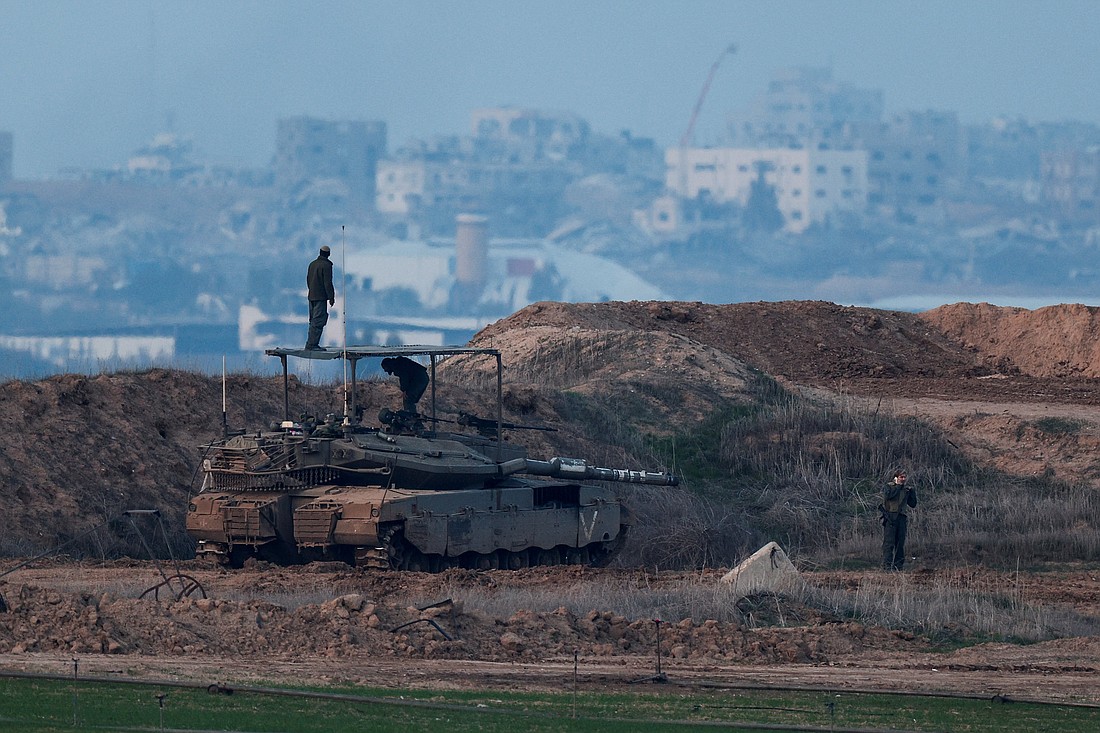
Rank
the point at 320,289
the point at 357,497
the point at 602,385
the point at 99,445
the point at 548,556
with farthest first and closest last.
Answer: the point at 602,385, the point at 99,445, the point at 548,556, the point at 320,289, the point at 357,497

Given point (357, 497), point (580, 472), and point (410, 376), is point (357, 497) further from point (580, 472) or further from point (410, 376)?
point (580, 472)

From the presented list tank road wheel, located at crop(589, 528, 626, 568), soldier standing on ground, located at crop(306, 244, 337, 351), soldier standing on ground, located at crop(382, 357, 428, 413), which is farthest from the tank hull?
soldier standing on ground, located at crop(306, 244, 337, 351)

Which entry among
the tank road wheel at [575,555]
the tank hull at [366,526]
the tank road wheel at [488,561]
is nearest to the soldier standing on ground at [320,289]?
the tank hull at [366,526]

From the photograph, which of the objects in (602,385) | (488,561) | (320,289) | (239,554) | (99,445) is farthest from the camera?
(602,385)

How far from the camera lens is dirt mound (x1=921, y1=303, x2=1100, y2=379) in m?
49.5

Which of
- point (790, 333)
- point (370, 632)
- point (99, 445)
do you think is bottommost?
point (370, 632)

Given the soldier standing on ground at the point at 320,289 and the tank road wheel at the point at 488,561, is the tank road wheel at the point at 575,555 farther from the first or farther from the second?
the soldier standing on ground at the point at 320,289

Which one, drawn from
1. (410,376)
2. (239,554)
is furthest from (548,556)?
(239,554)

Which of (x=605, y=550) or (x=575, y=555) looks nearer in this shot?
(x=575, y=555)

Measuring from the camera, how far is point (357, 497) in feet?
81.3

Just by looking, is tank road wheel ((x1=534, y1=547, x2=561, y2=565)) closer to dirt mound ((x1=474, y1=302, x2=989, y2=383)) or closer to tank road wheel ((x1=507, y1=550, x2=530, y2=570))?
tank road wheel ((x1=507, y1=550, x2=530, y2=570))

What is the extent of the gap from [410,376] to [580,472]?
2697mm

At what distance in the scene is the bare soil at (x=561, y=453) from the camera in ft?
59.8

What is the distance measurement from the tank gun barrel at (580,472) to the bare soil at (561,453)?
225 centimetres
